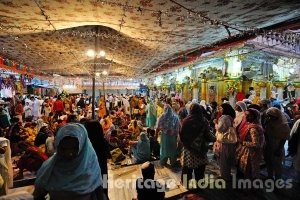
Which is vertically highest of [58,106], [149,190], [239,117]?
[239,117]

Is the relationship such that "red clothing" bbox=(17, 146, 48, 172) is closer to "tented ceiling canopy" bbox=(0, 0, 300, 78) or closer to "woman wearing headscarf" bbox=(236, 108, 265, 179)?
"tented ceiling canopy" bbox=(0, 0, 300, 78)

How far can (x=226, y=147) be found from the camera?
4.93 meters

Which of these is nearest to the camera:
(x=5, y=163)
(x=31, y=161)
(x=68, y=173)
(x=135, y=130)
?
(x=68, y=173)

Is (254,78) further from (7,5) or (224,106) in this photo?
(7,5)

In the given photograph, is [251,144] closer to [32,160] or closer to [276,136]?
[276,136]

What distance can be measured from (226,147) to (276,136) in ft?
3.21

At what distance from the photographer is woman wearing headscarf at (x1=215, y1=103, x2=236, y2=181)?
192 inches

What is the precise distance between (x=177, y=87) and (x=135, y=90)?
16611 millimetres

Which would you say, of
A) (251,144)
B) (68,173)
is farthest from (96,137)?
(251,144)

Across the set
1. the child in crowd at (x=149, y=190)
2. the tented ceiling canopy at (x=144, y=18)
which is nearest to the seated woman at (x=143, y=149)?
the tented ceiling canopy at (x=144, y=18)

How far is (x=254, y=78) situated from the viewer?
9445mm

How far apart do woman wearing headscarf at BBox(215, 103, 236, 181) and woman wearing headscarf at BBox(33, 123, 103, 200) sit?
3170 millimetres

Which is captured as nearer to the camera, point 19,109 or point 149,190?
point 149,190

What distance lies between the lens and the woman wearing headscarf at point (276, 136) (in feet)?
16.0
